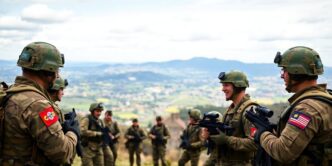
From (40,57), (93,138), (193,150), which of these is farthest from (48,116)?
(193,150)

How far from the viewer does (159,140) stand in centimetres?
1589

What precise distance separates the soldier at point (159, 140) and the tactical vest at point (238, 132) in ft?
31.4

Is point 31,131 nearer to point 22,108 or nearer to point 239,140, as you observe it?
point 22,108

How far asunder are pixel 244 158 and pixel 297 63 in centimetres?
255

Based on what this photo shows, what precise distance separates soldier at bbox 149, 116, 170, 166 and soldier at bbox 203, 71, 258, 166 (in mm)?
9435

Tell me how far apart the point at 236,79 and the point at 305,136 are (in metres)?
2.98

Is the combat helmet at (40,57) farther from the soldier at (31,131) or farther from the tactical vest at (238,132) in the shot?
the tactical vest at (238,132)

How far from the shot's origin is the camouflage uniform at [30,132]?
3742 millimetres

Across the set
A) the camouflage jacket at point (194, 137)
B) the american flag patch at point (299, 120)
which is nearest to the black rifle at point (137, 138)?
the camouflage jacket at point (194, 137)

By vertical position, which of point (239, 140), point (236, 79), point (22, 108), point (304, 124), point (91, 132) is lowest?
point (91, 132)

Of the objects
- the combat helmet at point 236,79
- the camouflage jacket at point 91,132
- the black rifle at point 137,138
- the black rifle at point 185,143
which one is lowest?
the black rifle at point 137,138

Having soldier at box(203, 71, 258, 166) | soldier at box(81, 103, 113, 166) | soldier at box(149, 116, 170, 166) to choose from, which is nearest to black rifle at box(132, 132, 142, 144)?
soldier at box(149, 116, 170, 166)

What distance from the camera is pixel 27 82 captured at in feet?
13.4

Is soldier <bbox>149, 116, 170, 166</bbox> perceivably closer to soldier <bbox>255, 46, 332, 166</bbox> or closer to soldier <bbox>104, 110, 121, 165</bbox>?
soldier <bbox>104, 110, 121, 165</bbox>
